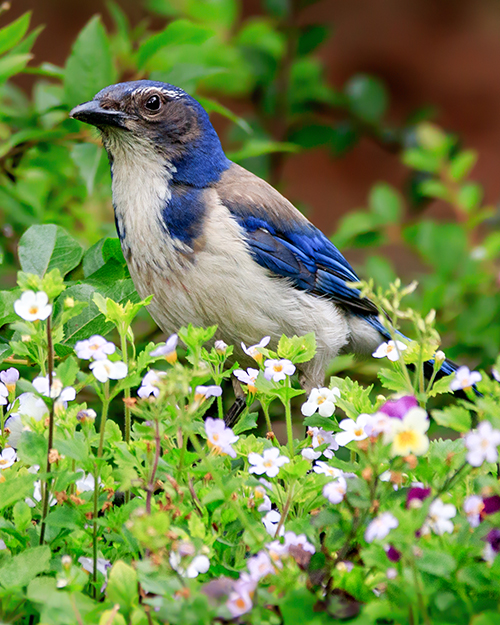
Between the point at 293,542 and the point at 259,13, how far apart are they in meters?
A: 6.39

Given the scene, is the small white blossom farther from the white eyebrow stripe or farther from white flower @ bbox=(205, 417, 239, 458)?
the white eyebrow stripe

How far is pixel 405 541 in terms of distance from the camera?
1.10 m

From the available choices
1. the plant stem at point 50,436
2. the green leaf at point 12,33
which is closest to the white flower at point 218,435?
the plant stem at point 50,436

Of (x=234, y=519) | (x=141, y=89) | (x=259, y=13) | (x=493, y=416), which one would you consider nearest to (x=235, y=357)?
(x=141, y=89)

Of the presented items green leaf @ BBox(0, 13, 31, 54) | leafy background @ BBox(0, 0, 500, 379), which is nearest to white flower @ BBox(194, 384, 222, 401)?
leafy background @ BBox(0, 0, 500, 379)

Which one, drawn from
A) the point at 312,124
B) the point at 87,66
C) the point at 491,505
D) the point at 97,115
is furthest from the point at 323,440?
the point at 312,124

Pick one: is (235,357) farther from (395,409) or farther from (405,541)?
(405,541)

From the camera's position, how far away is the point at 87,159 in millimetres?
2809

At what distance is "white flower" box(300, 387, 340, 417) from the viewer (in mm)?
1689

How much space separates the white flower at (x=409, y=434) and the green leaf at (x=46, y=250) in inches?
46.7

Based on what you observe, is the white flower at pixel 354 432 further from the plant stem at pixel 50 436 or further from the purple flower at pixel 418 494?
the plant stem at pixel 50 436

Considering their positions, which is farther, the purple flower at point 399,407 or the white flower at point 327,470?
the white flower at point 327,470

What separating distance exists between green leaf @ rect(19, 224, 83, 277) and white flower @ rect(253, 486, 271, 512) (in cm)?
90

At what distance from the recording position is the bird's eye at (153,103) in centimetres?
286
